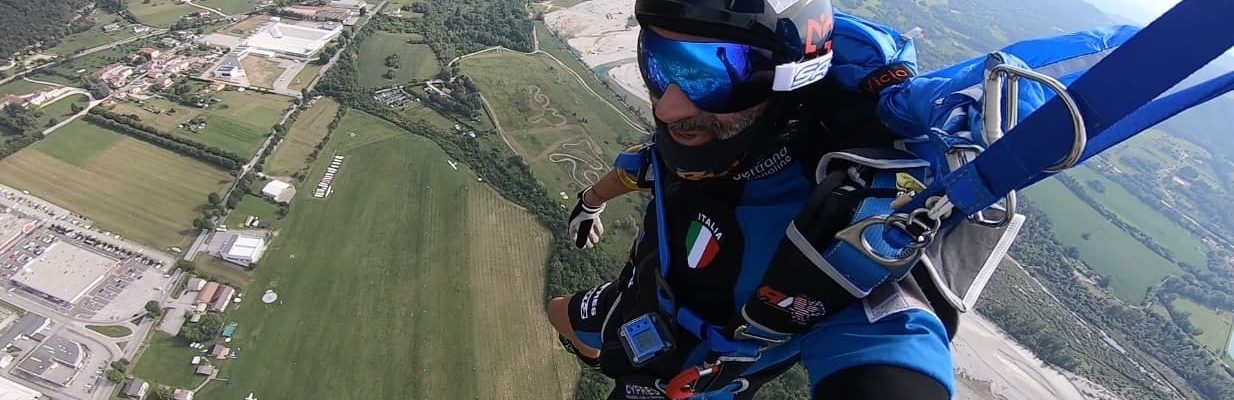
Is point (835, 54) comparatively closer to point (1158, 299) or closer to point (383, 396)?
point (383, 396)

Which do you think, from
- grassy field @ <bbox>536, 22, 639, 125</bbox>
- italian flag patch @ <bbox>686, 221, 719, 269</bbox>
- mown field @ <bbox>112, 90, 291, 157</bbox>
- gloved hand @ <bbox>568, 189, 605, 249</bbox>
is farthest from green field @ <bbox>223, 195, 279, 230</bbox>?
italian flag patch @ <bbox>686, 221, 719, 269</bbox>

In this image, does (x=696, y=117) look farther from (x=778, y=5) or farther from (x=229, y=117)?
(x=229, y=117)

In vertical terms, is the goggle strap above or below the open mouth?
above

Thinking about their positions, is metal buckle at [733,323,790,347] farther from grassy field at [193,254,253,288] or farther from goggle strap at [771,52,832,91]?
grassy field at [193,254,253,288]

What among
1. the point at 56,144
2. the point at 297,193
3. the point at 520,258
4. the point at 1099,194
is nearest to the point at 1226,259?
the point at 1099,194

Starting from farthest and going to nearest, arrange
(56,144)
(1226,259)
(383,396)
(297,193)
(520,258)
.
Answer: (1226,259), (56,144), (297,193), (520,258), (383,396)

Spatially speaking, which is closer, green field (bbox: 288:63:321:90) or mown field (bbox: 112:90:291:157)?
mown field (bbox: 112:90:291:157)

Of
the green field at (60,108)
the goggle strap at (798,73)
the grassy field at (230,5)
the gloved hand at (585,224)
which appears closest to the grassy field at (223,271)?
the green field at (60,108)
